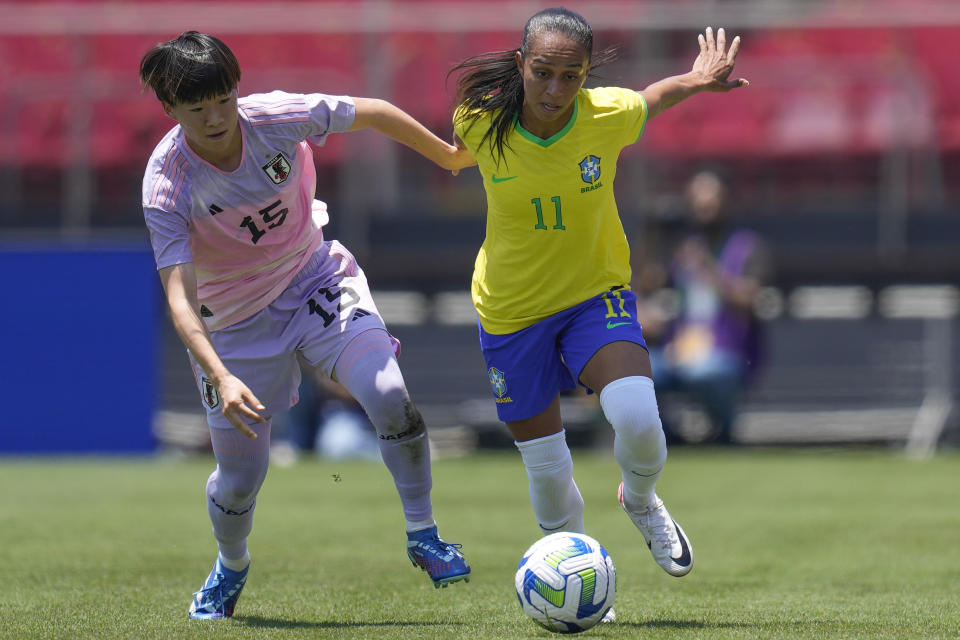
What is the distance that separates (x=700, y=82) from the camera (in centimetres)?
545

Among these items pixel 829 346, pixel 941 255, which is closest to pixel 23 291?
pixel 829 346

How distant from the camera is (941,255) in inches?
498

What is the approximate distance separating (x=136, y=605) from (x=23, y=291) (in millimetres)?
7957

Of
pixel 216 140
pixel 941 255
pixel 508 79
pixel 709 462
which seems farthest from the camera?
pixel 941 255

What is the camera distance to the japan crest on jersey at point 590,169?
5.21 metres

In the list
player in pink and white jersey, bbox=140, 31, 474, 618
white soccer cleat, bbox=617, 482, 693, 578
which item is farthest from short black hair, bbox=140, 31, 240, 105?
white soccer cleat, bbox=617, 482, 693, 578

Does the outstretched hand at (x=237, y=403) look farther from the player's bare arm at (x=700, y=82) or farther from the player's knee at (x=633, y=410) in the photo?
the player's bare arm at (x=700, y=82)

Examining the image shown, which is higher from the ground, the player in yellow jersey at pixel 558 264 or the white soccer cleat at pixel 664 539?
the player in yellow jersey at pixel 558 264

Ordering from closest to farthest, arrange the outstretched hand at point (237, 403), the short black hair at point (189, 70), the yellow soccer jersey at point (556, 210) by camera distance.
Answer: the outstretched hand at point (237, 403), the short black hair at point (189, 70), the yellow soccer jersey at point (556, 210)

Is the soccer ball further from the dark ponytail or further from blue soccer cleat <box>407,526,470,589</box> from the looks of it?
the dark ponytail

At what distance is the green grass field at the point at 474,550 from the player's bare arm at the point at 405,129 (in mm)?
1704

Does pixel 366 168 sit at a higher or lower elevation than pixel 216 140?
lower

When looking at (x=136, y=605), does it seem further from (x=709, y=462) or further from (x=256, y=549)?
(x=709, y=462)

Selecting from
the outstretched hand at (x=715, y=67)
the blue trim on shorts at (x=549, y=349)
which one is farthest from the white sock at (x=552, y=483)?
the outstretched hand at (x=715, y=67)
